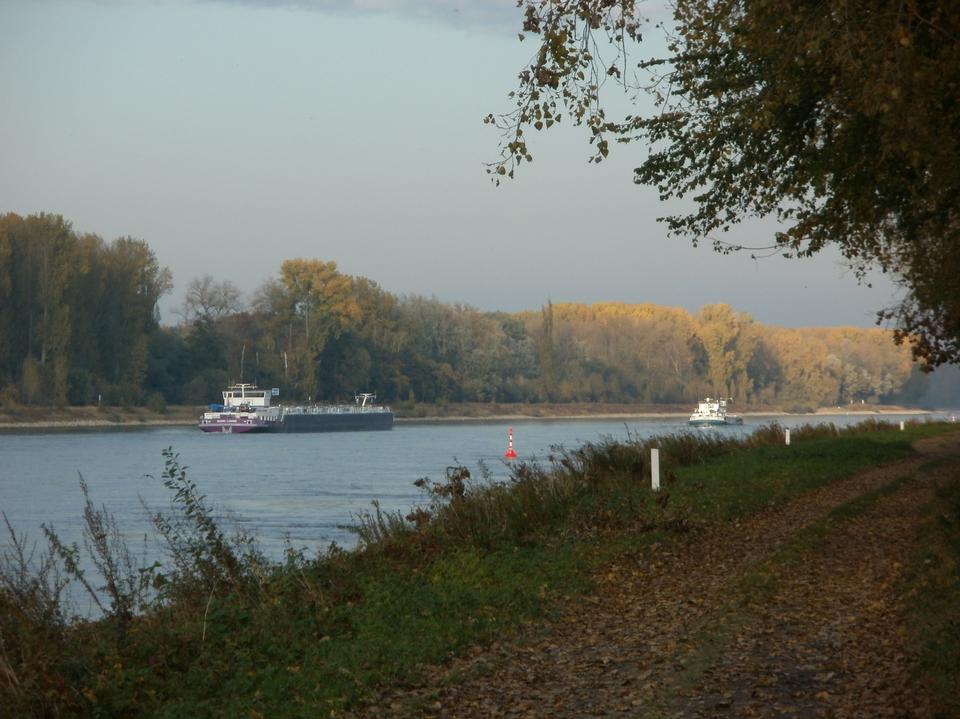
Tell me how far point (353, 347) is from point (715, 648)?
333 ft

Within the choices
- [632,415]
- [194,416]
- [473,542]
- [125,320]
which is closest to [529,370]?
[632,415]

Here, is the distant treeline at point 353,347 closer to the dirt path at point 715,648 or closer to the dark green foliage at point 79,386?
the dark green foliage at point 79,386

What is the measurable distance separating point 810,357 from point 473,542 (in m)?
144

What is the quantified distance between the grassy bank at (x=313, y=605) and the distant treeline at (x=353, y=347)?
68.4 m

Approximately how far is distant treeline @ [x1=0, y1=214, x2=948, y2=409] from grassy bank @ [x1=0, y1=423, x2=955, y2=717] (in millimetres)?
68362

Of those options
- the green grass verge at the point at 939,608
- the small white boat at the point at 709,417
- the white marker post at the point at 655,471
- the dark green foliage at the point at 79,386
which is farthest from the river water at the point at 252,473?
the small white boat at the point at 709,417

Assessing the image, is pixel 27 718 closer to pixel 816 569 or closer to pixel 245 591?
pixel 245 591

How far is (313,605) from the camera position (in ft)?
35.2

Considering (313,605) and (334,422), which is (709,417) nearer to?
(334,422)

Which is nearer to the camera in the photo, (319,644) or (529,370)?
(319,644)

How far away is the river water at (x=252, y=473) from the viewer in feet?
94.5

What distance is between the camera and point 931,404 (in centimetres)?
17288

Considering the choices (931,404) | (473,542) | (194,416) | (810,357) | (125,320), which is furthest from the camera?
(931,404)

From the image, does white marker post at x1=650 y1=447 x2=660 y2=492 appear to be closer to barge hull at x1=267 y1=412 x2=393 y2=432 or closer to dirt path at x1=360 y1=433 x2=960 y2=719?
dirt path at x1=360 y1=433 x2=960 y2=719
